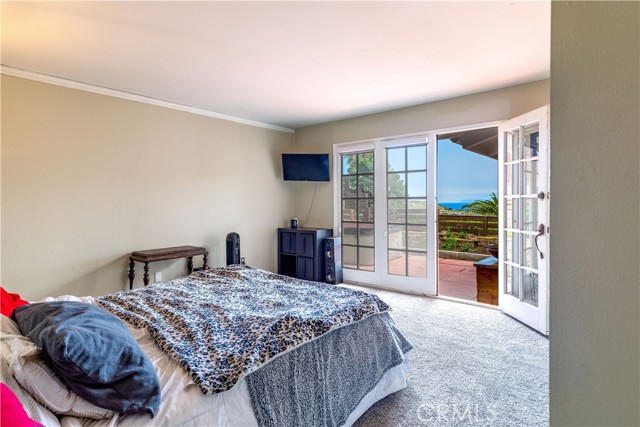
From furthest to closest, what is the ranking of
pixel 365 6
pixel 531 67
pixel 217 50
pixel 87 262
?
pixel 87 262 < pixel 531 67 < pixel 217 50 < pixel 365 6

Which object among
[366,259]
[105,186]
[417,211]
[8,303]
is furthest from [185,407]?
[366,259]

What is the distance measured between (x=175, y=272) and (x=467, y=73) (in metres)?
3.97

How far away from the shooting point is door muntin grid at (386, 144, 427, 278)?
4445mm

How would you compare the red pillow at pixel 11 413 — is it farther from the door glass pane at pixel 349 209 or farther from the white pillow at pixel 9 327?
the door glass pane at pixel 349 209

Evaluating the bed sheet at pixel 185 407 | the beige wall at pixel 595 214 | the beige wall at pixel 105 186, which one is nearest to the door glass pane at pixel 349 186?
the beige wall at pixel 105 186

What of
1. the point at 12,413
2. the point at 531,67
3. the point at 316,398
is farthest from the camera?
the point at 531,67

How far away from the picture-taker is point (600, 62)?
63 cm

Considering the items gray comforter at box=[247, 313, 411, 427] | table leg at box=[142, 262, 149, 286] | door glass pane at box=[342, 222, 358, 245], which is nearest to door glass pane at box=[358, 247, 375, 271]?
door glass pane at box=[342, 222, 358, 245]

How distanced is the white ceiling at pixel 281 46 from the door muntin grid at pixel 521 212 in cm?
67

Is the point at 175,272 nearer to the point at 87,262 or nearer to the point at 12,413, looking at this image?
the point at 87,262

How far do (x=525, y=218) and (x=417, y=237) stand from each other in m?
1.34

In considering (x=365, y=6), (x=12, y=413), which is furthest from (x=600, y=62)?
(x=365, y=6)

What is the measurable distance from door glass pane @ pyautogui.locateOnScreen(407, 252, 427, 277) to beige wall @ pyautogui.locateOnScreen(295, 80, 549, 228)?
1.38 meters

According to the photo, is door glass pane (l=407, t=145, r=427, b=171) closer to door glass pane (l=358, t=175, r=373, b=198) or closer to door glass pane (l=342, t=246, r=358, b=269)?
door glass pane (l=358, t=175, r=373, b=198)
